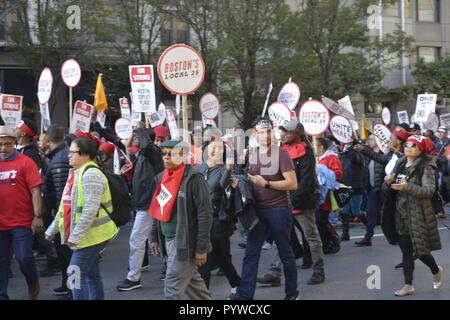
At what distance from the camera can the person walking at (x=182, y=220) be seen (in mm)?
5117

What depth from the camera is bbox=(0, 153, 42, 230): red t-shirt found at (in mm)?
6090

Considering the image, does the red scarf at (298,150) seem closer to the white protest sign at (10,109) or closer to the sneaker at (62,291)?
the sneaker at (62,291)

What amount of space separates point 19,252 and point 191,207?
→ 2.03m

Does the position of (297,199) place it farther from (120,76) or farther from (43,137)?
(120,76)

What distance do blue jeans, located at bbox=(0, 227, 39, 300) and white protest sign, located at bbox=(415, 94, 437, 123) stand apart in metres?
12.1

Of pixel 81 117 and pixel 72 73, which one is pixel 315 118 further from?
pixel 72 73

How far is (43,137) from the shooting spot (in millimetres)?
9023

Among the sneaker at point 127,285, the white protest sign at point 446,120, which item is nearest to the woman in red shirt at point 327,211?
the sneaker at point 127,285

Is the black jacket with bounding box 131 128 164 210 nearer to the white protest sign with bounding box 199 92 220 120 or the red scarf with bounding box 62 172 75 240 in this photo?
the red scarf with bounding box 62 172 75 240

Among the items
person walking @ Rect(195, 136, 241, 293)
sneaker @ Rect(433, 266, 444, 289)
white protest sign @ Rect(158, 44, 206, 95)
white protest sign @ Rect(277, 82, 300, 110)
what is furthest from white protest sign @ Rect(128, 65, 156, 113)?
sneaker @ Rect(433, 266, 444, 289)

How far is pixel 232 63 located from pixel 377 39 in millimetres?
7365

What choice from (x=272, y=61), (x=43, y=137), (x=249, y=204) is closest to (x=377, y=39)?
(x=272, y=61)

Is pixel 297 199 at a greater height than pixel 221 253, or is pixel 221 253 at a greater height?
pixel 297 199

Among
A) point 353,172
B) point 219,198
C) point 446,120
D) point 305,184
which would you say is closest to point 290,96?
point 353,172
